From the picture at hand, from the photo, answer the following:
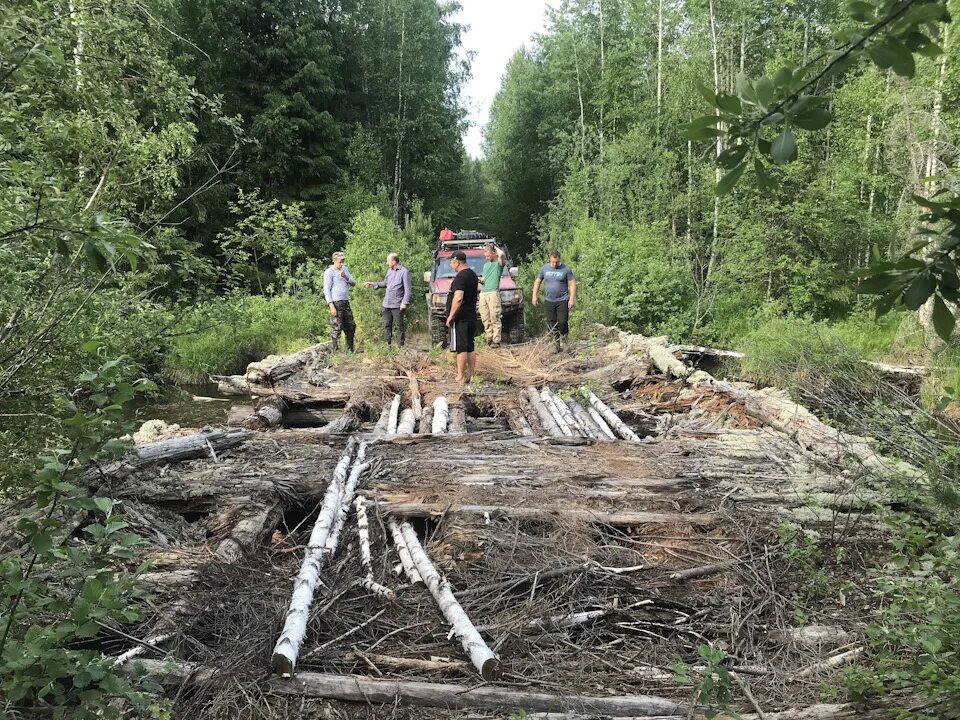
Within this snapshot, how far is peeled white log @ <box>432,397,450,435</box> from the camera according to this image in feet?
22.7

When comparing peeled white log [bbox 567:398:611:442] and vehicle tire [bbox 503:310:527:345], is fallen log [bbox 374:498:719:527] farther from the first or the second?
vehicle tire [bbox 503:310:527:345]

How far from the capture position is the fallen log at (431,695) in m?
2.61

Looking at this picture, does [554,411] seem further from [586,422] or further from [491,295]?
[491,295]

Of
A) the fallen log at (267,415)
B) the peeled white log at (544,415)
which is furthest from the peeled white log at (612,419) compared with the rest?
the fallen log at (267,415)

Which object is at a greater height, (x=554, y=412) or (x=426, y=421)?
(x=554, y=412)

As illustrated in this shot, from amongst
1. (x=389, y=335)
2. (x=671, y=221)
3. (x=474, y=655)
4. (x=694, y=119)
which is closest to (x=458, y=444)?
(x=474, y=655)

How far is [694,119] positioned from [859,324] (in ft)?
48.8

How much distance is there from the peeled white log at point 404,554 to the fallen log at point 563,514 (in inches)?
6.7

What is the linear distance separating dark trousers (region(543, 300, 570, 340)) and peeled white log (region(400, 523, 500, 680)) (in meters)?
7.95

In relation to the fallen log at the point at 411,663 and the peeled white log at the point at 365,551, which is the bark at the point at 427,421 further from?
the fallen log at the point at 411,663

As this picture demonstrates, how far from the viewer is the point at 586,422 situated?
7141 mm

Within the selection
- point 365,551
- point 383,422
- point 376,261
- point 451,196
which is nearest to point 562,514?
point 365,551

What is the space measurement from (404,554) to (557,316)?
825cm

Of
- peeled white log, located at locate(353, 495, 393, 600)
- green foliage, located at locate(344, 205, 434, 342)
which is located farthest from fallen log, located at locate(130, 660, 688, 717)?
green foliage, located at locate(344, 205, 434, 342)
